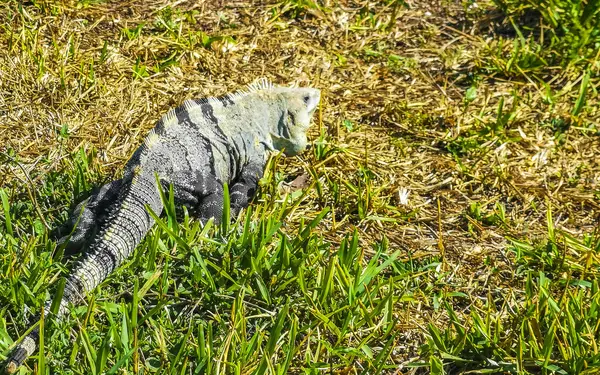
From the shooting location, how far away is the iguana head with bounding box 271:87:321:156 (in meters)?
4.64

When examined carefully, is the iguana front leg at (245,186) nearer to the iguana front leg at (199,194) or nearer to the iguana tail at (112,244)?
the iguana front leg at (199,194)

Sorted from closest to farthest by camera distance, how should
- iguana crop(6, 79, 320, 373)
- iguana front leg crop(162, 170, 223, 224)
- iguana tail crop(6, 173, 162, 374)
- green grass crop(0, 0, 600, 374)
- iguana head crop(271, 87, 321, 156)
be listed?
1. iguana tail crop(6, 173, 162, 374)
2. green grass crop(0, 0, 600, 374)
3. iguana crop(6, 79, 320, 373)
4. iguana front leg crop(162, 170, 223, 224)
5. iguana head crop(271, 87, 321, 156)

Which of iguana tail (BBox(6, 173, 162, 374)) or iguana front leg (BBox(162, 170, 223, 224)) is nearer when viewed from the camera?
iguana tail (BBox(6, 173, 162, 374))

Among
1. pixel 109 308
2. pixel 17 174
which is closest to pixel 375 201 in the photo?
pixel 109 308

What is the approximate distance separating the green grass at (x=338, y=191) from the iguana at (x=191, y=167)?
3.9 inches

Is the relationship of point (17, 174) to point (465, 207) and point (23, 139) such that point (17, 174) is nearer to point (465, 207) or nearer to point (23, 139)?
point (23, 139)

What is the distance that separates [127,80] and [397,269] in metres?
2.27

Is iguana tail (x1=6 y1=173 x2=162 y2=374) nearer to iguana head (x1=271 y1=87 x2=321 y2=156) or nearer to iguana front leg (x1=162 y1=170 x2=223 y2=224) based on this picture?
iguana front leg (x1=162 y1=170 x2=223 y2=224)

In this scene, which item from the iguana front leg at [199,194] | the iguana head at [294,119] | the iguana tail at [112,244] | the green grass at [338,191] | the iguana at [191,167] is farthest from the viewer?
the iguana head at [294,119]

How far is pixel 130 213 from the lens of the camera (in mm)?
3746

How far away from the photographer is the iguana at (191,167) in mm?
3557

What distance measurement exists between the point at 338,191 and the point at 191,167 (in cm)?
81

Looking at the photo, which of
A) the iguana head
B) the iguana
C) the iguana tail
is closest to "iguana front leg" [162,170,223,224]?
the iguana

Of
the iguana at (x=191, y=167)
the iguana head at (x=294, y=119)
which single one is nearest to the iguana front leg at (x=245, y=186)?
the iguana at (x=191, y=167)
